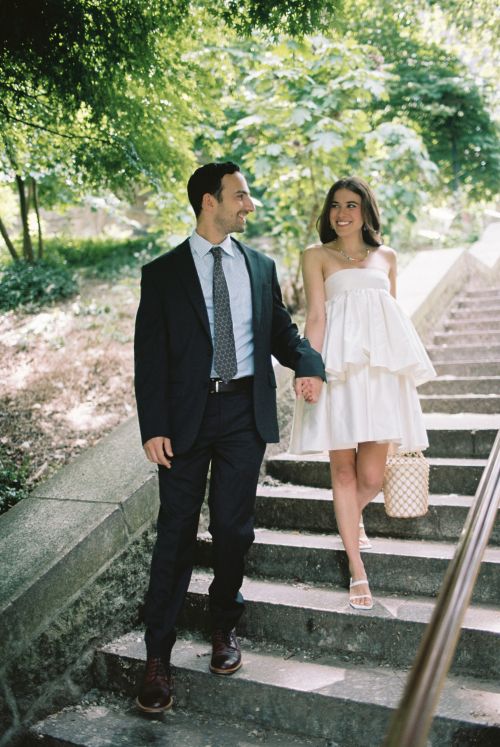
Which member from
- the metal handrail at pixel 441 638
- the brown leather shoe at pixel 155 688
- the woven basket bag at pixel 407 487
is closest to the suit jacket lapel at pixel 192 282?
the woven basket bag at pixel 407 487

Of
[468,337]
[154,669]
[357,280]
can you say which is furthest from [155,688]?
[468,337]

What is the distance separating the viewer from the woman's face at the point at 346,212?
126 inches

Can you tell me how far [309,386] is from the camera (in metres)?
2.91

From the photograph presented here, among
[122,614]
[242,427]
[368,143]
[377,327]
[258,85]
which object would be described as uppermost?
[258,85]

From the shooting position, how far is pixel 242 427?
9.17ft

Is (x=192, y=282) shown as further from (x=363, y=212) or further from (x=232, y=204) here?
(x=363, y=212)

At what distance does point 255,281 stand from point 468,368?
10.1 feet

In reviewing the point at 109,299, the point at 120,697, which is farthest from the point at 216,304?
the point at 109,299

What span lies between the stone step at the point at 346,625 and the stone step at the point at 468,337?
131 inches

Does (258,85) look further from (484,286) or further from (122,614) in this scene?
(122,614)

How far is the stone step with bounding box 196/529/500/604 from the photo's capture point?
3123 millimetres

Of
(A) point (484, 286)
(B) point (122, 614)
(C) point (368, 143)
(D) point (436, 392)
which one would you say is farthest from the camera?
(A) point (484, 286)

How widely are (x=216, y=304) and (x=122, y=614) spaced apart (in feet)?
5.32

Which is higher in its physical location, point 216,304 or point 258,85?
point 258,85
